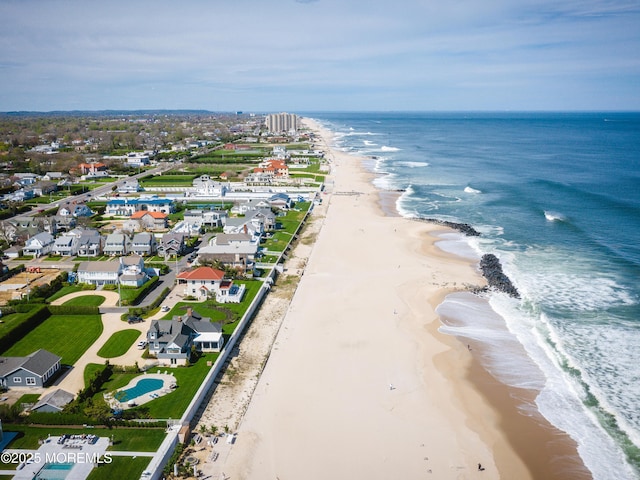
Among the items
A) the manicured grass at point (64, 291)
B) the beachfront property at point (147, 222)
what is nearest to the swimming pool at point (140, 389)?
the manicured grass at point (64, 291)

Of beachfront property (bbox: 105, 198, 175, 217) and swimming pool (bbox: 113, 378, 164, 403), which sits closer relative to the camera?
swimming pool (bbox: 113, 378, 164, 403)

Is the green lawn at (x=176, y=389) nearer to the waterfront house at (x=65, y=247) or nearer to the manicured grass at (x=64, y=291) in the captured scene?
the manicured grass at (x=64, y=291)

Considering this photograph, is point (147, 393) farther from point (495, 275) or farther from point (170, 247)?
point (495, 275)

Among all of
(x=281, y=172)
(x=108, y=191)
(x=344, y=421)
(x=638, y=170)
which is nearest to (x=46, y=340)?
(x=344, y=421)

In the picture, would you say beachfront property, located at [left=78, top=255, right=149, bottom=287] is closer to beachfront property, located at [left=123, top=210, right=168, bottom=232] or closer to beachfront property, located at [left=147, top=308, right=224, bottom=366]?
beachfront property, located at [left=147, top=308, right=224, bottom=366]

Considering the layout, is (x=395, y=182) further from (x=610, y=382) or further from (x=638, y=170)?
(x=610, y=382)

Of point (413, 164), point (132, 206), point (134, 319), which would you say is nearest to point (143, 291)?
point (134, 319)

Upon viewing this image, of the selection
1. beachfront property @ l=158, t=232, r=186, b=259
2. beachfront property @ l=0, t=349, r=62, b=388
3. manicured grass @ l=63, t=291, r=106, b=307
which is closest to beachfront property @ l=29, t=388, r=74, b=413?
beachfront property @ l=0, t=349, r=62, b=388
